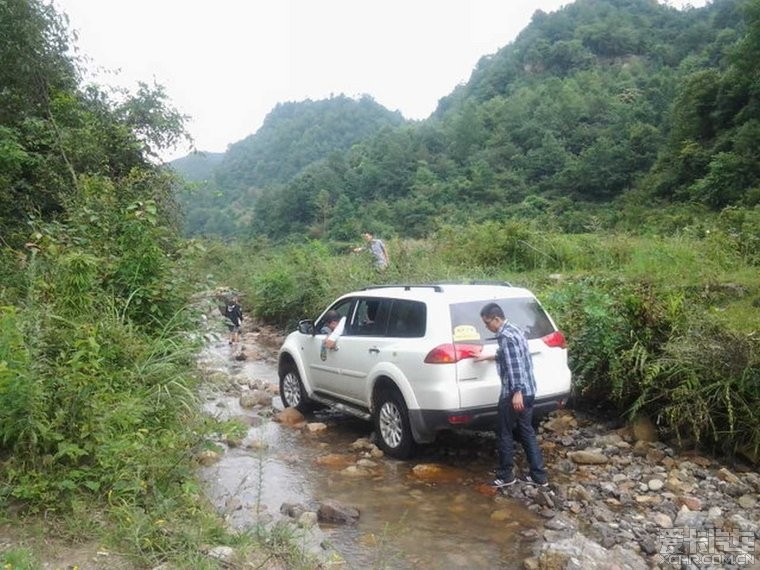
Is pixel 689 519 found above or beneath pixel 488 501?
beneath

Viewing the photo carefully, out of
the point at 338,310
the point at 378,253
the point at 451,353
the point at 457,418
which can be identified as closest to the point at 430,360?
the point at 451,353

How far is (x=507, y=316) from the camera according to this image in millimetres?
6352

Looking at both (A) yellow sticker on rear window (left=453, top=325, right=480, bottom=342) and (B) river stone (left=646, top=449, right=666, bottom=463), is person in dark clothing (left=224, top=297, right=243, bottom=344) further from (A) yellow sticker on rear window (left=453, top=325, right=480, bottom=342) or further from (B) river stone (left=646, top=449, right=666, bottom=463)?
(B) river stone (left=646, top=449, right=666, bottom=463)

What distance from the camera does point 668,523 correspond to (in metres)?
4.93

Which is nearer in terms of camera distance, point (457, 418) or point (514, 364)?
point (514, 364)

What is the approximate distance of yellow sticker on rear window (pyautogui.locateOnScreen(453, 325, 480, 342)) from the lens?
5.99 metres

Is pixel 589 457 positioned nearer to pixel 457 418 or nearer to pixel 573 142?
pixel 457 418

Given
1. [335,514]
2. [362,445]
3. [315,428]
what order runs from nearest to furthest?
[335,514], [362,445], [315,428]

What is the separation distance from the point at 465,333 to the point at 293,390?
367cm

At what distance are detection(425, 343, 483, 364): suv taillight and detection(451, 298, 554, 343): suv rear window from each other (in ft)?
0.26

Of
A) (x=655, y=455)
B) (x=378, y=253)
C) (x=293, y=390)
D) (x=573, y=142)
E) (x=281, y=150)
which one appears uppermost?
(x=281, y=150)

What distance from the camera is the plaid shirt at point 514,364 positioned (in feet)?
18.2

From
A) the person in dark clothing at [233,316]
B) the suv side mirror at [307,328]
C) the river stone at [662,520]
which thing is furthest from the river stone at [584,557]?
the person in dark clothing at [233,316]

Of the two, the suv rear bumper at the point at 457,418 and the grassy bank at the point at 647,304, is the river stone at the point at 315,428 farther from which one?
the grassy bank at the point at 647,304
